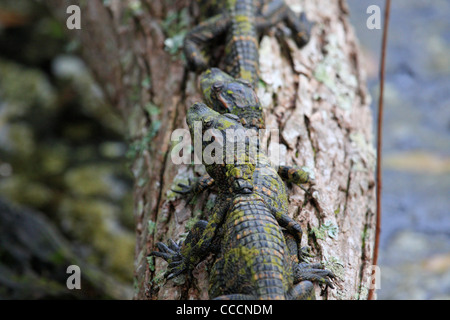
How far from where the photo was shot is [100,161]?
7078mm

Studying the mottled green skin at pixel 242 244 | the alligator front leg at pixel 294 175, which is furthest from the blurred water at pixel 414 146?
the mottled green skin at pixel 242 244

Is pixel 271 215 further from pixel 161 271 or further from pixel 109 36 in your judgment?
pixel 109 36

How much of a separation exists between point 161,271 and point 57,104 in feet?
Result: 17.5

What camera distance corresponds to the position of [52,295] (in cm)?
418

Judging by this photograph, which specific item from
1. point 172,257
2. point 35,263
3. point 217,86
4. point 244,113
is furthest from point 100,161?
point 172,257

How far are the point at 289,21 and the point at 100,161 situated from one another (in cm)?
409

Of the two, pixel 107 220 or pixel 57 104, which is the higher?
pixel 57 104

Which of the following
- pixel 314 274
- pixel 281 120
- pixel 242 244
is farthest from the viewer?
pixel 281 120

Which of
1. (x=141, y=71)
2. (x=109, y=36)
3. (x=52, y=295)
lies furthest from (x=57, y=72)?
(x=52, y=295)

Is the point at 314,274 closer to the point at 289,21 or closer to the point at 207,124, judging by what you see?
the point at 207,124

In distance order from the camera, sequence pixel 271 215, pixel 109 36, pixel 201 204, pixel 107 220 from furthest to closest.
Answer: pixel 107 220 → pixel 109 36 → pixel 201 204 → pixel 271 215

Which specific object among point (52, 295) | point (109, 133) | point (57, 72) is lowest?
point (52, 295)

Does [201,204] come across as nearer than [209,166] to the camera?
No

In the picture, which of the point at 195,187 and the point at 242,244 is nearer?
the point at 242,244
